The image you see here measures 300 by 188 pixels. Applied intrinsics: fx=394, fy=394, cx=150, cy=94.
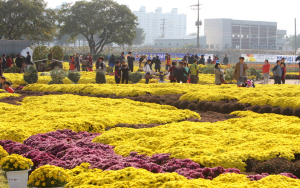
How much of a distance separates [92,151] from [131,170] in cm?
→ 177

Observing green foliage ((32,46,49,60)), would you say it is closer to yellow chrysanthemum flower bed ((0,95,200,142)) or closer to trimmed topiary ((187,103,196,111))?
yellow chrysanthemum flower bed ((0,95,200,142))

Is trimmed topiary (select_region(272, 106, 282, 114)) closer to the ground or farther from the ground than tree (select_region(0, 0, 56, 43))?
closer to the ground

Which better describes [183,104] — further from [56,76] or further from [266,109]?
[56,76]

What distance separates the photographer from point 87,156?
6156 mm

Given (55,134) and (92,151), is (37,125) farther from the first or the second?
(92,151)

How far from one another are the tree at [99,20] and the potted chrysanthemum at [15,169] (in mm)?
55531

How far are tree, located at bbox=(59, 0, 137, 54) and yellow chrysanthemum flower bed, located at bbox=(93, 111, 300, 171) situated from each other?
5321cm

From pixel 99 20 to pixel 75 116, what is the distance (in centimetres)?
5235

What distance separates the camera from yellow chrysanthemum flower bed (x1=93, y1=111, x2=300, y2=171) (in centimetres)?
573

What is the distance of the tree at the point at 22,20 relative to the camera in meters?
51.1

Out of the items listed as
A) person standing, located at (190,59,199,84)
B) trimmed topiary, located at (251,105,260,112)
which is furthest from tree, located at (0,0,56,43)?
trimmed topiary, located at (251,105,260,112)

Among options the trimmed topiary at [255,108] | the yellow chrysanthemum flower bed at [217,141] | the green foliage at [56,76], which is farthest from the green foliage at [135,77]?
the yellow chrysanthemum flower bed at [217,141]

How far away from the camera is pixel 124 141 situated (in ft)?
23.3

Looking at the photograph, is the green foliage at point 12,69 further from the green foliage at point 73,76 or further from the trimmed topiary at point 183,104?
the trimmed topiary at point 183,104
